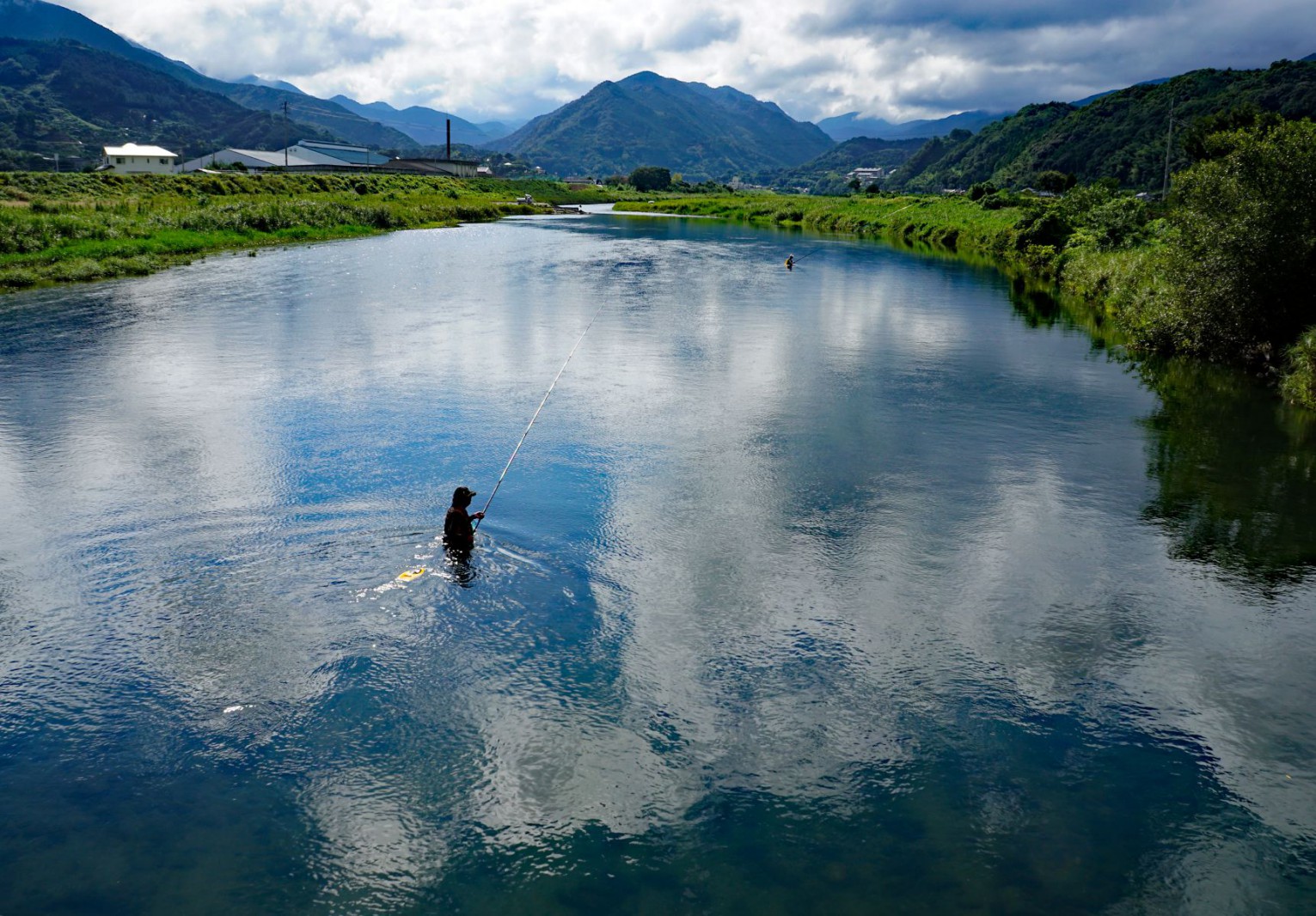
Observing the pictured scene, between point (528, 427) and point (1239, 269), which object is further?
point (1239, 269)

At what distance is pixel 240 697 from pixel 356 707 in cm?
155

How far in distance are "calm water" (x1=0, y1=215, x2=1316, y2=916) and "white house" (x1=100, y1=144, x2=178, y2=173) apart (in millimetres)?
142244

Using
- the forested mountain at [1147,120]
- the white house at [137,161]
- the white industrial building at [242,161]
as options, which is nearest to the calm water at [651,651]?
the forested mountain at [1147,120]

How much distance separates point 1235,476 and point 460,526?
60.4 ft

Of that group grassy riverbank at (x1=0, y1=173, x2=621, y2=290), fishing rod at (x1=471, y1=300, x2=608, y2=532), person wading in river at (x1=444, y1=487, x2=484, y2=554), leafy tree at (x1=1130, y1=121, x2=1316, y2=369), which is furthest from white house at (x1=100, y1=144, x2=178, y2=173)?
person wading in river at (x1=444, y1=487, x2=484, y2=554)

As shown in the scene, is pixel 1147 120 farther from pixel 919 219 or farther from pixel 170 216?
pixel 170 216

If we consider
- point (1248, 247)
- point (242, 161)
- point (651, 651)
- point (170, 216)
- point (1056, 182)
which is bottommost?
point (651, 651)

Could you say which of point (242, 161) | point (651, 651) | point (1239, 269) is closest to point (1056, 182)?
point (1239, 269)

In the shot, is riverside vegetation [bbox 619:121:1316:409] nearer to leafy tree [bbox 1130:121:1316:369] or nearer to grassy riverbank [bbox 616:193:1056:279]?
leafy tree [bbox 1130:121:1316:369]

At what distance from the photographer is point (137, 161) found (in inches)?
5733

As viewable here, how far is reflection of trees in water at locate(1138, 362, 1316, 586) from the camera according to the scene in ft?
55.5

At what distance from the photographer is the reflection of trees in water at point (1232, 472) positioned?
16906 millimetres

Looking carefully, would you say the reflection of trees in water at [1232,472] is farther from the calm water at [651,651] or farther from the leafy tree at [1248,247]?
the leafy tree at [1248,247]

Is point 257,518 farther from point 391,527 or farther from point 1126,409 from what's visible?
point 1126,409
